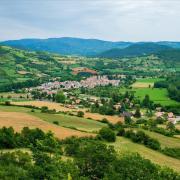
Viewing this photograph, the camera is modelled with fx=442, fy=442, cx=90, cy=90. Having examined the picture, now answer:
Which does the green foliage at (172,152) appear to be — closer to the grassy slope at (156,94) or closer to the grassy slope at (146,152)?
the grassy slope at (146,152)

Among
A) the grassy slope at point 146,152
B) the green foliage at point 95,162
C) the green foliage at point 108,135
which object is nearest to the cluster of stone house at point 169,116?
the grassy slope at point 146,152

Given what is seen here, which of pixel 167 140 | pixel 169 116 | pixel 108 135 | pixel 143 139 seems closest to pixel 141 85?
pixel 169 116

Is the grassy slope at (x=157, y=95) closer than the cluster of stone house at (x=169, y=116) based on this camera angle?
No

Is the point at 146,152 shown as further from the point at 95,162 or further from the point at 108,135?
the point at 95,162

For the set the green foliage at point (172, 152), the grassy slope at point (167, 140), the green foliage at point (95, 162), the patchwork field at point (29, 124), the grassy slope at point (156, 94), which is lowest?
the grassy slope at point (156, 94)

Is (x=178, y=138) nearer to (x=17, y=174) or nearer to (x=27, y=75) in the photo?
(x=17, y=174)

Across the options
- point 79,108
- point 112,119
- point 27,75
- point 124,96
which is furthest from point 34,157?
point 27,75

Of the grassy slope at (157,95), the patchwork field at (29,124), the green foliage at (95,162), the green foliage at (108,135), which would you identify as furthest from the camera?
the grassy slope at (157,95)

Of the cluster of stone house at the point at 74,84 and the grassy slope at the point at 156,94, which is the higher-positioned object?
the grassy slope at the point at 156,94
